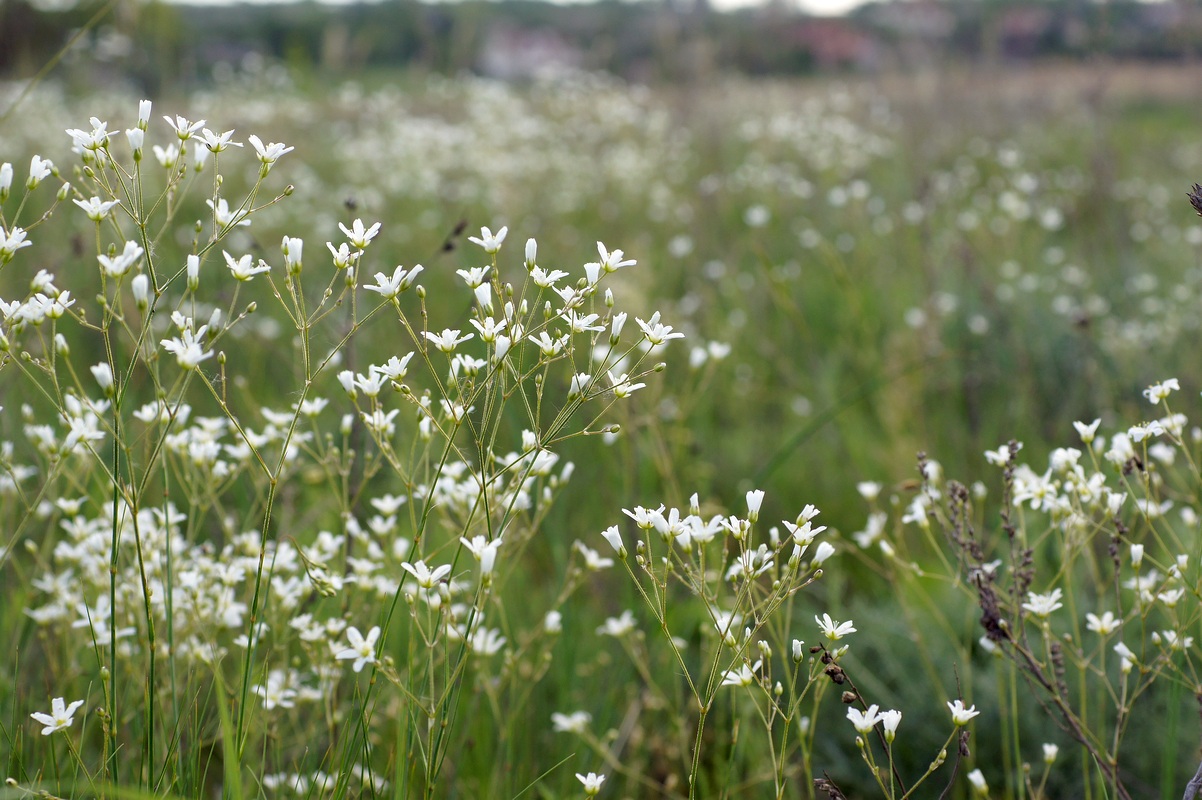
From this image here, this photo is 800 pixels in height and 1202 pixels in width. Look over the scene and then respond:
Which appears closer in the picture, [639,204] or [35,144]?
[639,204]

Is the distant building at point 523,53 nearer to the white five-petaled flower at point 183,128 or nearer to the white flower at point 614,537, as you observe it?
the white five-petaled flower at point 183,128

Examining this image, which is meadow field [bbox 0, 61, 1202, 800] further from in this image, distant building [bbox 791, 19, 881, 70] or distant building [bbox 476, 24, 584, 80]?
distant building [bbox 476, 24, 584, 80]

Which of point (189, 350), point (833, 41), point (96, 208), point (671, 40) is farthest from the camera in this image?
point (833, 41)

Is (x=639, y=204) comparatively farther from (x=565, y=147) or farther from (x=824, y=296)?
(x=824, y=296)

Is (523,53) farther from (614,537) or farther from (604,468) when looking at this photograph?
(614,537)

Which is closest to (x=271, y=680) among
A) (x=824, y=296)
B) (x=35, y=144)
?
(x=824, y=296)

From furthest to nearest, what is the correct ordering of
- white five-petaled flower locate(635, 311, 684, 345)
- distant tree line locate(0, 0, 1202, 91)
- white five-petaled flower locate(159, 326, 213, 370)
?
distant tree line locate(0, 0, 1202, 91) < white five-petaled flower locate(635, 311, 684, 345) < white five-petaled flower locate(159, 326, 213, 370)

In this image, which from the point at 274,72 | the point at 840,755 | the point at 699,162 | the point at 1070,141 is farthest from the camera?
the point at 274,72

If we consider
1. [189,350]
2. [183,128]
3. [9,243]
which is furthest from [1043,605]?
[9,243]

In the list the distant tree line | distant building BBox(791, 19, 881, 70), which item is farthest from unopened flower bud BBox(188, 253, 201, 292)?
distant building BBox(791, 19, 881, 70)
